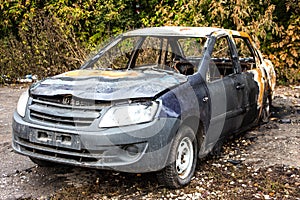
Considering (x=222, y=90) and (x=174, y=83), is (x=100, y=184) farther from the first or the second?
(x=222, y=90)

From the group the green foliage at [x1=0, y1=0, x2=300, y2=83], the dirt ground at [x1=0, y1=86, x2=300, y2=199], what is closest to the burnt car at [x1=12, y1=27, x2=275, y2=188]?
the dirt ground at [x1=0, y1=86, x2=300, y2=199]

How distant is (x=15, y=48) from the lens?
11219 millimetres

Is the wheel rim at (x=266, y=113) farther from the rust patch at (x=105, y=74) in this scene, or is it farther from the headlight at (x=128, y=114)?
the headlight at (x=128, y=114)

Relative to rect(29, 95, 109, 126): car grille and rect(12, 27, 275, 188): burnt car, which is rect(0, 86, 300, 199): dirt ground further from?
rect(29, 95, 109, 126): car grille

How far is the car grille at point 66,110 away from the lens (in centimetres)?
373

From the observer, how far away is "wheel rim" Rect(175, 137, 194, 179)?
13.4 ft

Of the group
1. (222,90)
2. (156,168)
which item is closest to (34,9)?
(222,90)

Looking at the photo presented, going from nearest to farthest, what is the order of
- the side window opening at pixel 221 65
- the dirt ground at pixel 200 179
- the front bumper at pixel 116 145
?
the front bumper at pixel 116 145 < the dirt ground at pixel 200 179 < the side window opening at pixel 221 65

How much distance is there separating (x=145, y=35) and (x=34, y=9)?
738 centimetres

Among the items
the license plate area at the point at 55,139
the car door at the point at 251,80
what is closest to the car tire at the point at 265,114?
the car door at the point at 251,80

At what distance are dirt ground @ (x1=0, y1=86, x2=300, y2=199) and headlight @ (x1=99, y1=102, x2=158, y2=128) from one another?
0.77 meters

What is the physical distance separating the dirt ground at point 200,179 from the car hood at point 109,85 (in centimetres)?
97

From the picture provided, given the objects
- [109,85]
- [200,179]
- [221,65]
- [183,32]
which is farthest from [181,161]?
[221,65]

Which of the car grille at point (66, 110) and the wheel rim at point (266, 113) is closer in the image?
the car grille at point (66, 110)
